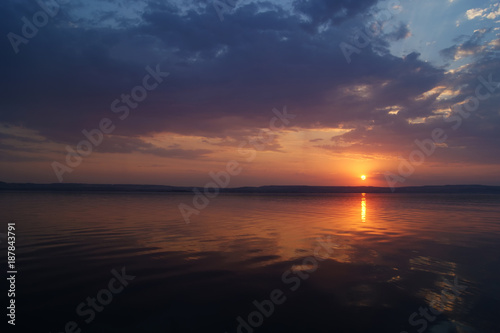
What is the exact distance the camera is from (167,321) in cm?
573

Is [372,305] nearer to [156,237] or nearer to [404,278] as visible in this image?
[404,278]

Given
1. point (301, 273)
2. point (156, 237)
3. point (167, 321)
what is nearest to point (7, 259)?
point (156, 237)

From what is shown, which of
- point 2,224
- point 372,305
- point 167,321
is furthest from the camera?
point 2,224

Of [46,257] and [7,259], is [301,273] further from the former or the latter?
[7,259]

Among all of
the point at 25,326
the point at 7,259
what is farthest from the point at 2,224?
the point at 25,326

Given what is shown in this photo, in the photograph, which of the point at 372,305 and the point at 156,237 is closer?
the point at 372,305

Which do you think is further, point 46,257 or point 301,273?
point 46,257

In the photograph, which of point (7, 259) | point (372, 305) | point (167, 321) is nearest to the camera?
point (167, 321)

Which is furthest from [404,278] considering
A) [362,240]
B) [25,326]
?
[25,326]

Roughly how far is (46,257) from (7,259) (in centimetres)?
118

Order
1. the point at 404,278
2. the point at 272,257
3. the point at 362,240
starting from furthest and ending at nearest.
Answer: the point at 362,240 → the point at 272,257 → the point at 404,278

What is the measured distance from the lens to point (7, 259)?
9.95 m

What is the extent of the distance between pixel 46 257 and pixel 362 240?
43.9 feet

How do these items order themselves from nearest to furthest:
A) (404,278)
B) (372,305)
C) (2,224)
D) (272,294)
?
(372,305)
(272,294)
(404,278)
(2,224)
